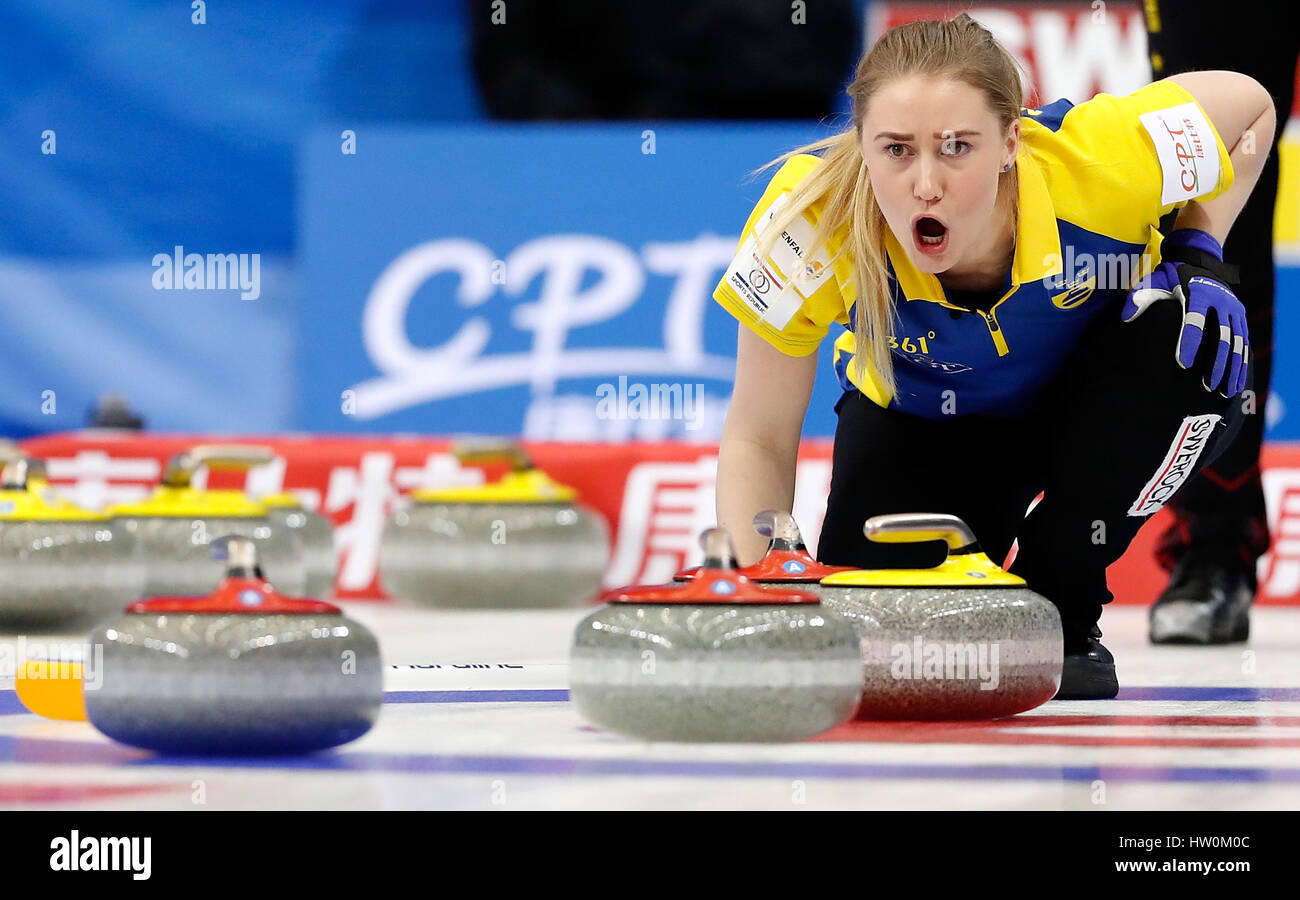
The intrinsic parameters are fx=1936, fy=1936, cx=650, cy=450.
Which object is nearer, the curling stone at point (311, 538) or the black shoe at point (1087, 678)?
the black shoe at point (1087, 678)

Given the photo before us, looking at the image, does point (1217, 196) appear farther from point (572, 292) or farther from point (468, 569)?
point (572, 292)

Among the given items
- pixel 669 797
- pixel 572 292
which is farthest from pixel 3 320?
pixel 669 797

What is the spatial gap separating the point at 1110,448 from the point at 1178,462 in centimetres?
10

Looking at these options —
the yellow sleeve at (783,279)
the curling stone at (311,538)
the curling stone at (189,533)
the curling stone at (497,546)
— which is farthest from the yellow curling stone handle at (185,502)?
the yellow sleeve at (783,279)

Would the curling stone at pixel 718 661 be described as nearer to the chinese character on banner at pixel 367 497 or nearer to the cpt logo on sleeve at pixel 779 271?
the cpt logo on sleeve at pixel 779 271

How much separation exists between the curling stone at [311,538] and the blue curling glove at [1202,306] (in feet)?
6.59

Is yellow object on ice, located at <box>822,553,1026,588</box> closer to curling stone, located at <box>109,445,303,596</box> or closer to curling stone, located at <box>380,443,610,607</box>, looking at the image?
curling stone, located at <box>109,445,303,596</box>

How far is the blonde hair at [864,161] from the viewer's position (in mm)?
2111

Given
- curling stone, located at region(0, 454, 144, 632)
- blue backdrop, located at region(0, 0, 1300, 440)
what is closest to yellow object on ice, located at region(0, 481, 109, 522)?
curling stone, located at region(0, 454, 144, 632)

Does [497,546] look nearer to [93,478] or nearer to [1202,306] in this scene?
[93,478]

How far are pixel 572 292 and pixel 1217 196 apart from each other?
3787mm

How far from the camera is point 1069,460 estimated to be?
245cm

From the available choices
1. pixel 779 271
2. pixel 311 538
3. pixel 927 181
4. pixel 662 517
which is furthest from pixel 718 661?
pixel 662 517

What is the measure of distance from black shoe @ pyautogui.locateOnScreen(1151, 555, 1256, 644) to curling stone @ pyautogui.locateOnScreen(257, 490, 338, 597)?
167 centimetres
